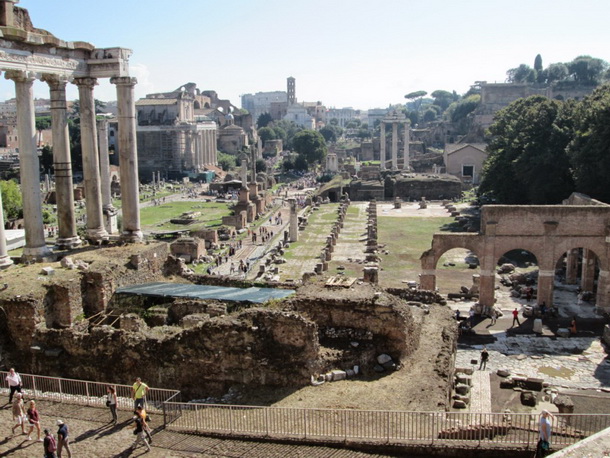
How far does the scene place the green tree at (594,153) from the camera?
3766 centimetres

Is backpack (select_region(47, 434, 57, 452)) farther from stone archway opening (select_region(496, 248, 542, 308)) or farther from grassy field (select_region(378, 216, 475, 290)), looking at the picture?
grassy field (select_region(378, 216, 475, 290))

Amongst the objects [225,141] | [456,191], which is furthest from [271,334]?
[225,141]

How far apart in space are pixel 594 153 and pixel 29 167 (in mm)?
32476

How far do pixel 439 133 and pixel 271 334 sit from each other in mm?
143088

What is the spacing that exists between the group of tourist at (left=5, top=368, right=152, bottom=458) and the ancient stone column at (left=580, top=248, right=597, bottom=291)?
85.2 ft

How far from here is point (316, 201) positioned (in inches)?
3103

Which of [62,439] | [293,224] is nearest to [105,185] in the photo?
[293,224]

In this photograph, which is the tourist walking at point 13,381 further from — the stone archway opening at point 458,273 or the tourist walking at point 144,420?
the stone archway opening at point 458,273

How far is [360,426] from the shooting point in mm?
12898

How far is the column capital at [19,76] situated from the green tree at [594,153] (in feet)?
104

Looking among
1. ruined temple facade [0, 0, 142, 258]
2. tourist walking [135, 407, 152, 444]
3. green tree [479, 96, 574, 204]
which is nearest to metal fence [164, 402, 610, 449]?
tourist walking [135, 407, 152, 444]

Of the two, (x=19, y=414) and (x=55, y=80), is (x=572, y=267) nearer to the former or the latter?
(x=55, y=80)

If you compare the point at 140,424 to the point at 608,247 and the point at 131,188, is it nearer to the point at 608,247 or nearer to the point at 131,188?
the point at 131,188

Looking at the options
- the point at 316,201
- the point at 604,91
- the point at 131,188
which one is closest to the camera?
the point at 131,188
